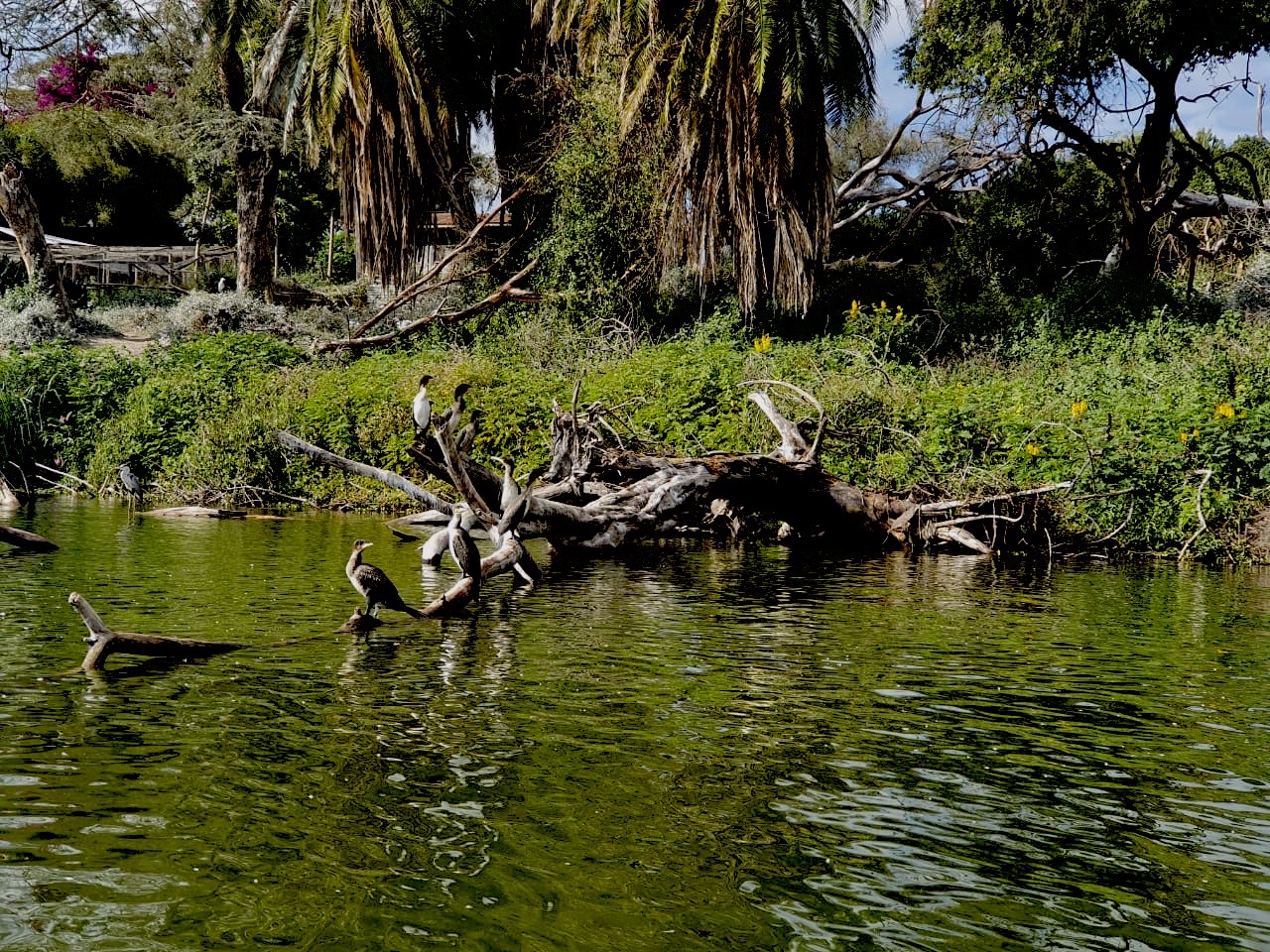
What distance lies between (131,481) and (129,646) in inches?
545

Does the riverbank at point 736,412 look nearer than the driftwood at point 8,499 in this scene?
Yes

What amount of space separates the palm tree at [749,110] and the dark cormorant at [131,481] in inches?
421

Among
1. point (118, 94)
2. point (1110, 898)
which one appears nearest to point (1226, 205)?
point (1110, 898)

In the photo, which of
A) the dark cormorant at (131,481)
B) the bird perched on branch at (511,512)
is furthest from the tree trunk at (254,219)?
the bird perched on branch at (511,512)

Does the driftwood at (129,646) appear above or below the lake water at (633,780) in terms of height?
above

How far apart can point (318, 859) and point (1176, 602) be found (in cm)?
896

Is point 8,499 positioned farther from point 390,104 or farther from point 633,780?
point 633,780

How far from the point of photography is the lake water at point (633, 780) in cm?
389

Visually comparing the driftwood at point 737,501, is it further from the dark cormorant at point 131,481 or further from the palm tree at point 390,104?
the palm tree at point 390,104

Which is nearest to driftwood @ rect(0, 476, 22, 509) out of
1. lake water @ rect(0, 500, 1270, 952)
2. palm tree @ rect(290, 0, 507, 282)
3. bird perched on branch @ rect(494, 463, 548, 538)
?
lake water @ rect(0, 500, 1270, 952)

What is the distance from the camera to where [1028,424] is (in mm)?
15320

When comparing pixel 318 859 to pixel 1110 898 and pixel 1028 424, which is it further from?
pixel 1028 424

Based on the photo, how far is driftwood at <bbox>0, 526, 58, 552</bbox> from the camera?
9852 millimetres

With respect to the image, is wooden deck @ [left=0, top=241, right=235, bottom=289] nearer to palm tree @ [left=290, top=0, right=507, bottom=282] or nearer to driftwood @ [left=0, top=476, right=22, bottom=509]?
palm tree @ [left=290, top=0, right=507, bottom=282]
